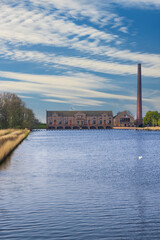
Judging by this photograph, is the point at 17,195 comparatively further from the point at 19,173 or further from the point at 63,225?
the point at 19,173

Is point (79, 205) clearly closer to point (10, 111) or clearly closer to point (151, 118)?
point (10, 111)

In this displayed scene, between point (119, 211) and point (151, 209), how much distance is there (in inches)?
56.6

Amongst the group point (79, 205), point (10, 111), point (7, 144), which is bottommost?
point (79, 205)

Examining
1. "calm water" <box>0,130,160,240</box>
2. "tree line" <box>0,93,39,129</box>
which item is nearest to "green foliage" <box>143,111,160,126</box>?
"tree line" <box>0,93,39,129</box>

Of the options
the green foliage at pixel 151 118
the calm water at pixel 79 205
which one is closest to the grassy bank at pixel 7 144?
the calm water at pixel 79 205

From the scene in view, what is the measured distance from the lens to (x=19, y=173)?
26.1m

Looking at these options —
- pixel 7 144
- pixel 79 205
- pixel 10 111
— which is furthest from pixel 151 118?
pixel 79 205

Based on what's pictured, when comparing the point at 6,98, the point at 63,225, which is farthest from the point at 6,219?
the point at 6,98

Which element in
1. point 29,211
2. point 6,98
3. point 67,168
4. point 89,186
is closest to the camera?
point 29,211

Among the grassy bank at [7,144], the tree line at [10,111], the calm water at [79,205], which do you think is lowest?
the calm water at [79,205]

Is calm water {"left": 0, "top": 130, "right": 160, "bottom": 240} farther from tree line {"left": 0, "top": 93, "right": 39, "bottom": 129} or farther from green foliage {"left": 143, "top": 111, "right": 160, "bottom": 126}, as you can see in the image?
green foliage {"left": 143, "top": 111, "right": 160, "bottom": 126}

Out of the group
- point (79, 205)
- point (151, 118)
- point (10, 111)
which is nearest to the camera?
point (79, 205)

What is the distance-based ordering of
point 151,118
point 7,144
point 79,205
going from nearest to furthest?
point 79,205 < point 7,144 < point 151,118

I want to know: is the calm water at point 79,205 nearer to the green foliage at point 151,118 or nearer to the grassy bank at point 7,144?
the grassy bank at point 7,144
